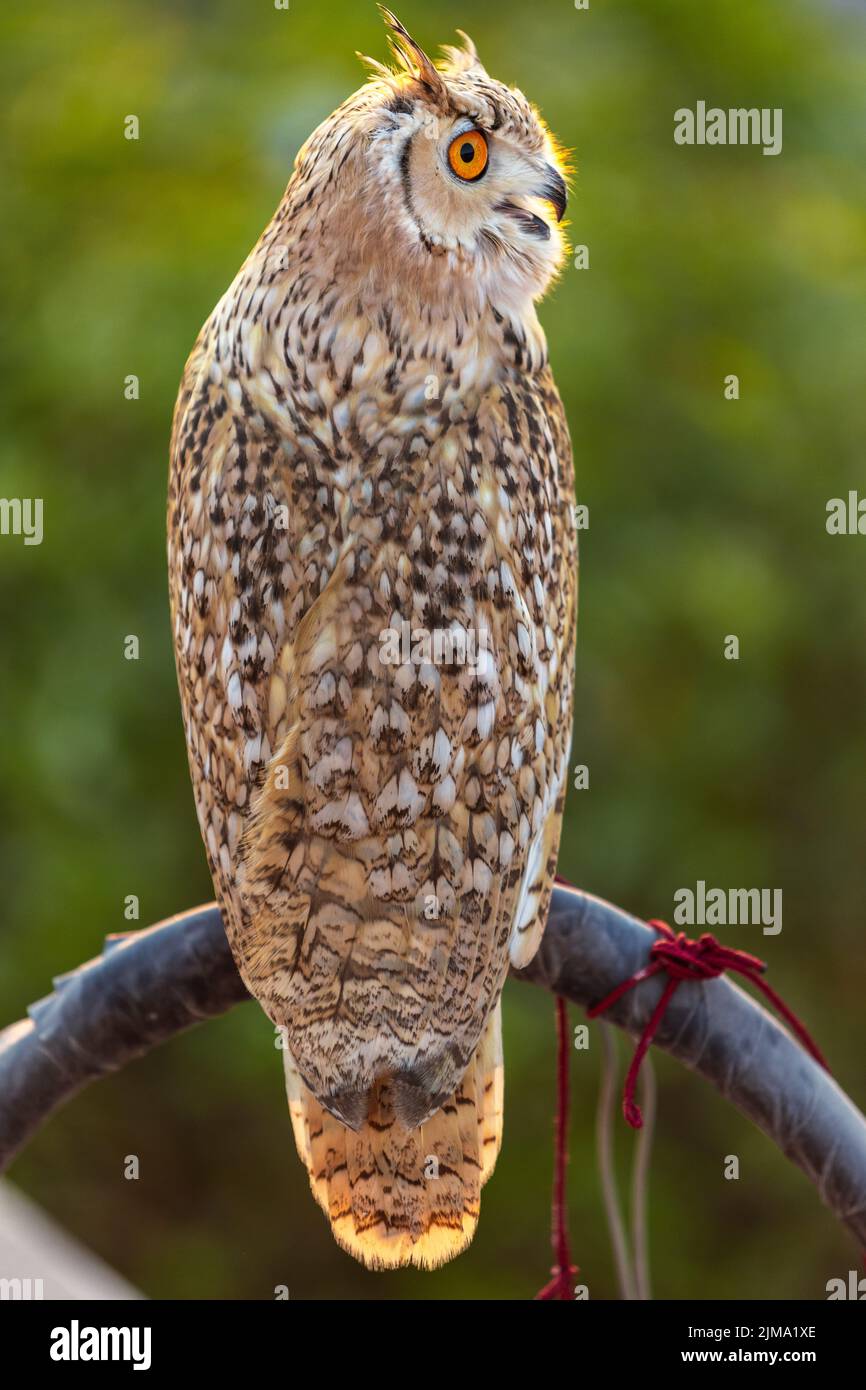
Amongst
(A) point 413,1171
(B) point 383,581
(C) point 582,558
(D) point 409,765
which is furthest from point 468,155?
(C) point 582,558

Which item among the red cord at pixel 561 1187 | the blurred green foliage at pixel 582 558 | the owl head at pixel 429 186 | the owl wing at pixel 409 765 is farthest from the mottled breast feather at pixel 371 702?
the blurred green foliage at pixel 582 558

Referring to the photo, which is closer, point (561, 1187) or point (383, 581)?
point (383, 581)

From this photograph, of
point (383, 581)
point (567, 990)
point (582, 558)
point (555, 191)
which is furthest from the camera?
point (582, 558)

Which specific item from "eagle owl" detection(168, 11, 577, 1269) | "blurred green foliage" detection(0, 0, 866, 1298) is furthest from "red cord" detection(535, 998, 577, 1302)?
"blurred green foliage" detection(0, 0, 866, 1298)

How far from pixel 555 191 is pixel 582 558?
175 cm

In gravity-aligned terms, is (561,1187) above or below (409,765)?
below

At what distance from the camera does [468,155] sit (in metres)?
1.24

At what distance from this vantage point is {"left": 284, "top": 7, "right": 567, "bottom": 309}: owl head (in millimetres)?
1178

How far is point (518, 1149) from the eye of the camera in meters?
3.24

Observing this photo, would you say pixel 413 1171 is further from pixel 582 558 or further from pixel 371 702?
pixel 582 558

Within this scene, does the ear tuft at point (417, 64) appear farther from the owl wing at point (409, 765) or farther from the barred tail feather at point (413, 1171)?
the barred tail feather at point (413, 1171)

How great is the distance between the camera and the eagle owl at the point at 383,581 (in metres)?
1.20

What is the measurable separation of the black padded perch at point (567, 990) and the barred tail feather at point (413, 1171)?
12cm

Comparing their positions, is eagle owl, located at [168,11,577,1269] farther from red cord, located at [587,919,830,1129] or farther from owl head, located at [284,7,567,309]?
red cord, located at [587,919,830,1129]
